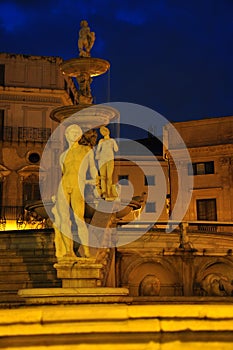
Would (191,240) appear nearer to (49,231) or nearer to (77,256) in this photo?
(49,231)

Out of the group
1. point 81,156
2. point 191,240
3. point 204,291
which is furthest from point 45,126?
point 81,156

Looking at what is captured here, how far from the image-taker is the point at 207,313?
4.94 metres

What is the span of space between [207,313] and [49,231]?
10.9 meters

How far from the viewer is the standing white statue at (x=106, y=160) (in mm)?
12414

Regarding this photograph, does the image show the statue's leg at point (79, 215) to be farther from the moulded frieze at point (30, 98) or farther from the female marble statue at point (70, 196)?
the moulded frieze at point (30, 98)

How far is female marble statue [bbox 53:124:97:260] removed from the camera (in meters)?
9.81

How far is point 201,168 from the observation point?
44.8 meters

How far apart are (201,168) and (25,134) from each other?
1322cm

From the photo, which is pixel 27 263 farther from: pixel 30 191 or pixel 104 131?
pixel 30 191

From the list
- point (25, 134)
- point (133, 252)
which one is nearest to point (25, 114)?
point (25, 134)

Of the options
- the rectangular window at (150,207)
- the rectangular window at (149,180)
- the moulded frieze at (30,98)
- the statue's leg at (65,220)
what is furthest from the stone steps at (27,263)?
the rectangular window at (149,180)

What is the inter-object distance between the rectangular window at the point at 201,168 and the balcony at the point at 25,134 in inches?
441

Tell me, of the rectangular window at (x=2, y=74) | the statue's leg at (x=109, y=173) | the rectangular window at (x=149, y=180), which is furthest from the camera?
the rectangular window at (x=149, y=180)

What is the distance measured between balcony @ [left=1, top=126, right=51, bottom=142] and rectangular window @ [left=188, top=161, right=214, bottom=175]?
11.2m
